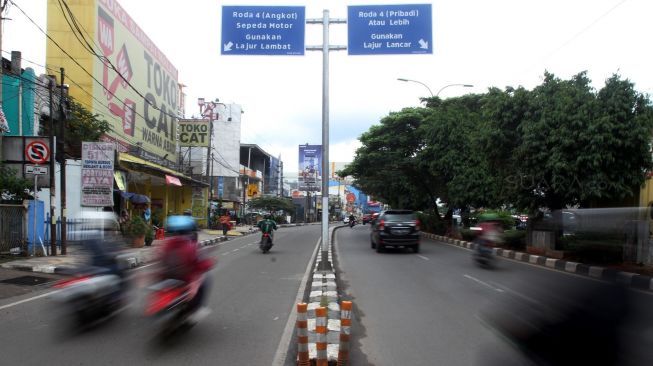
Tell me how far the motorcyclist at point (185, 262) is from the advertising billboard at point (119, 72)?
53.1 feet

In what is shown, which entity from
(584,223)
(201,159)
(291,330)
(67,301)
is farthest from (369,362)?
(201,159)

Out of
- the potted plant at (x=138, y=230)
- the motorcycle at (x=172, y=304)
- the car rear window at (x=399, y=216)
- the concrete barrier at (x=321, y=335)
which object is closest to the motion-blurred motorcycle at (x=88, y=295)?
the motorcycle at (x=172, y=304)

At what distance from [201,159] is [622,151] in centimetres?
3780

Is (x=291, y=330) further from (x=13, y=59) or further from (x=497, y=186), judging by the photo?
(x=13, y=59)

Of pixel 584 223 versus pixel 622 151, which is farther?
pixel 622 151

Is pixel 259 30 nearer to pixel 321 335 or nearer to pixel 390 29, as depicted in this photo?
pixel 390 29

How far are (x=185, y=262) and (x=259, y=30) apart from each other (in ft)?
26.8

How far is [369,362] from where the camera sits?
214 inches

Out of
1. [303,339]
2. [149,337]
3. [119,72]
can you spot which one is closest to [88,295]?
[149,337]

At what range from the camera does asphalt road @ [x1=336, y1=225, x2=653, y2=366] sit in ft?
11.9

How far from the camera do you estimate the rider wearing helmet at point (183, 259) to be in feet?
20.8

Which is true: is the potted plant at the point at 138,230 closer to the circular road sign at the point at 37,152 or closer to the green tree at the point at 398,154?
the circular road sign at the point at 37,152

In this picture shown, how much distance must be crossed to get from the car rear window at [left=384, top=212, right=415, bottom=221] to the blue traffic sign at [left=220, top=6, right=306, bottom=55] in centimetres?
824

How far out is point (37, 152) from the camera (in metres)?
15.2
